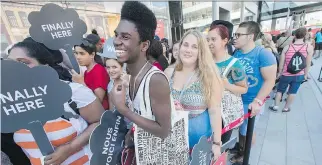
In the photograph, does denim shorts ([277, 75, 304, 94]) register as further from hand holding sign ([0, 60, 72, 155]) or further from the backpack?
hand holding sign ([0, 60, 72, 155])

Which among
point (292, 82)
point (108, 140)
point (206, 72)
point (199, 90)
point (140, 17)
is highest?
point (140, 17)

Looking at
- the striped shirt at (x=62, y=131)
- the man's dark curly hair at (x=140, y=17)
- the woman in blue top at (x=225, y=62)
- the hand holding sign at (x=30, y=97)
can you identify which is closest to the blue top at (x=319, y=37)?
the woman in blue top at (x=225, y=62)

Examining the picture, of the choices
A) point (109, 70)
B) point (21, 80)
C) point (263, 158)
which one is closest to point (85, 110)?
point (21, 80)

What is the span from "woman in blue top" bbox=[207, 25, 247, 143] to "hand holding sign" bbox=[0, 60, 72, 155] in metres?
1.33

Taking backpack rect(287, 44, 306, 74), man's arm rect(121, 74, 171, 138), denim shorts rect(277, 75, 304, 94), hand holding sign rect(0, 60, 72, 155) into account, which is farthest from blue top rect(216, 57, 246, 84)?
denim shorts rect(277, 75, 304, 94)

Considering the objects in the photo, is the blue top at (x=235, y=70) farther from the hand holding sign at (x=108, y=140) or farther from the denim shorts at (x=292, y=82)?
the denim shorts at (x=292, y=82)

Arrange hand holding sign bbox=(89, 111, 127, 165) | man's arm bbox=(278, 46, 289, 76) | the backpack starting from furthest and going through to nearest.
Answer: man's arm bbox=(278, 46, 289, 76)
the backpack
hand holding sign bbox=(89, 111, 127, 165)

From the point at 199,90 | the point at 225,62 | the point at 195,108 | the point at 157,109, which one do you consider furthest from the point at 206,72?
the point at 157,109

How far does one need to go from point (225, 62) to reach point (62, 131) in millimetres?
1390

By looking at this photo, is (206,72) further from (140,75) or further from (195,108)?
(140,75)

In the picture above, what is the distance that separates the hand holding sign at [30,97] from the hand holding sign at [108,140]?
0.84ft

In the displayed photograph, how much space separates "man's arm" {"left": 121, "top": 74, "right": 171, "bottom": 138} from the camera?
907mm

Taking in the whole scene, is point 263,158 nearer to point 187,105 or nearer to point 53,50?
point 187,105

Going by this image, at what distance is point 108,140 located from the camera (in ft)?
3.38
